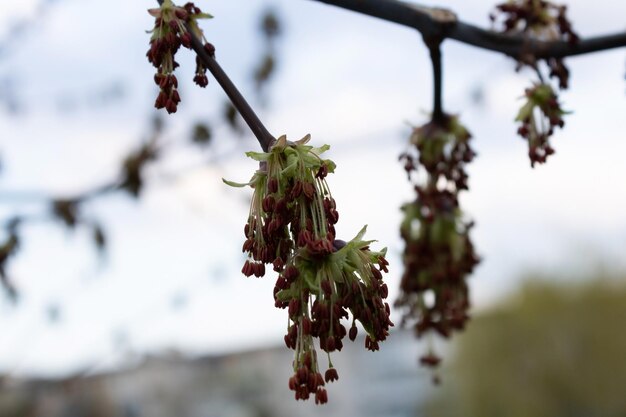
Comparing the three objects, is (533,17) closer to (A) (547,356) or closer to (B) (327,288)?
(B) (327,288)

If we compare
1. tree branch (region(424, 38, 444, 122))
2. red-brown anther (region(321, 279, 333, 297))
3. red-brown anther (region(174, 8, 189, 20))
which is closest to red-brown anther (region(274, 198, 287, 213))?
red-brown anther (region(321, 279, 333, 297))

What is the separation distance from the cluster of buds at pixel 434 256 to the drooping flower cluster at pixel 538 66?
37cm

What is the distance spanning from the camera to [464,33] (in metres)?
1.76

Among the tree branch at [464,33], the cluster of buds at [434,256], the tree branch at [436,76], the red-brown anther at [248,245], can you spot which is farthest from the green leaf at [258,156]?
the cluster of buds at [434,256]

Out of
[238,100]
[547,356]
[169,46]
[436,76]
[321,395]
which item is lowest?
[321,395]

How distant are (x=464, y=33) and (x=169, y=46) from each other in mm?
801

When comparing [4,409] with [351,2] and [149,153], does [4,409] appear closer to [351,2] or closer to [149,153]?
[149,153]

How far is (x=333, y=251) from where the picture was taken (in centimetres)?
108

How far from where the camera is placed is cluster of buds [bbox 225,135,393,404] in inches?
41.6

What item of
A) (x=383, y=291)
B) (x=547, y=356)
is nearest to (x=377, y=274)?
(x=383, y=291)

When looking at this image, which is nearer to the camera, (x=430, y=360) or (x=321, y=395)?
(x=321, y=395)

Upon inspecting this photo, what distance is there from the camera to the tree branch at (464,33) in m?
1.51

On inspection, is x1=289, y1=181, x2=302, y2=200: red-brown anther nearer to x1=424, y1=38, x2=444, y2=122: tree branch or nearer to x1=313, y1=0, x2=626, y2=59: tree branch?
x1=313, y1=0, x2=626, y2=59: tree branch

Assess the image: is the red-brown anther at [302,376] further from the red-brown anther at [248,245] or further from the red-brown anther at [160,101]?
the red-brown anther at [160,101]
